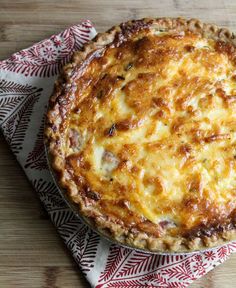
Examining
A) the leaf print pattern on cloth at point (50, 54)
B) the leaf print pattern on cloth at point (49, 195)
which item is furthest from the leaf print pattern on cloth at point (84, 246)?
the leaf print pattern on cloth at point (50, 54)

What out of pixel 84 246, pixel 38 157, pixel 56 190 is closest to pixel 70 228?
pixel 84 246

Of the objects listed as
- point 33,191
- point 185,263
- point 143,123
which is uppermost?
point 143,123

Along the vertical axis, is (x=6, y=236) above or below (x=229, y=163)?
below

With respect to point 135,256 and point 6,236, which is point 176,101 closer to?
point 135,256

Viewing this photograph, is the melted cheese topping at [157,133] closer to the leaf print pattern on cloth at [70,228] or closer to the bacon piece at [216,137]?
the bacon piece at [216,137]

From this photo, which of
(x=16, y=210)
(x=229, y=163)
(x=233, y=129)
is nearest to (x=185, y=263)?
(x=229, y=163)

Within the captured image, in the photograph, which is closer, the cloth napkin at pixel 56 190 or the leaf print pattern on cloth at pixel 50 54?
the cloth napkin at pixel 56 190

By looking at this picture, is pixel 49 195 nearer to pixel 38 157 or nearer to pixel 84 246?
pixel 38 157
